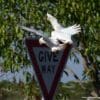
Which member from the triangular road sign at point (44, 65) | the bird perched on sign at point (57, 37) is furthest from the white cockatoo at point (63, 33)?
the triangular road sign at point (44, 65)

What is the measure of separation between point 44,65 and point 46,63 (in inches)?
0.9

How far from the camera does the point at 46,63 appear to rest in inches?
136

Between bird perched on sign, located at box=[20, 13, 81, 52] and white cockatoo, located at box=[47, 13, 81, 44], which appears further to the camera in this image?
white cockatoo, located at box=[47, 13, 81, 44]

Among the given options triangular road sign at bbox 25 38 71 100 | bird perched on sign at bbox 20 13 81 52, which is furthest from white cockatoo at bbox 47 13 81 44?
triangular road sign at bbox 25 38 71 100

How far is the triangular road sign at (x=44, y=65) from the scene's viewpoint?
11.3 ft

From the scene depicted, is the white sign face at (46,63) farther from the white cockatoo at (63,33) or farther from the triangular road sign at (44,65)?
the white cockatoo at (63,33)

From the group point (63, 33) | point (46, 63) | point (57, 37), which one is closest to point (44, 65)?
point (46, 63)

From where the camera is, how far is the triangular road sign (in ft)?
11.3

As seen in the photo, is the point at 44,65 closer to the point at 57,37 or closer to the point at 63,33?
the point at 57,37

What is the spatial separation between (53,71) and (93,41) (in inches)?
169

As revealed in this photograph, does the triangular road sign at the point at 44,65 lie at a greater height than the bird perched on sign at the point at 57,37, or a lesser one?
lesser

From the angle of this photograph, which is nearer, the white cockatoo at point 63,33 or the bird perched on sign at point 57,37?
the bird perched on sign at point 57,37

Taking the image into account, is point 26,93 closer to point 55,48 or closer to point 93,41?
point 93,41

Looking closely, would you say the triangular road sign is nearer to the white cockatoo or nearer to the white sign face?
the white sign face
